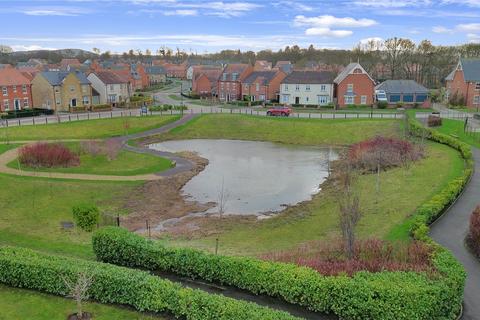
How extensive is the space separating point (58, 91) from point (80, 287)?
208 feet

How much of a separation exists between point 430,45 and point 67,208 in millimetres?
100519

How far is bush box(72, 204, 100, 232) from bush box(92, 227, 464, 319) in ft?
23.2

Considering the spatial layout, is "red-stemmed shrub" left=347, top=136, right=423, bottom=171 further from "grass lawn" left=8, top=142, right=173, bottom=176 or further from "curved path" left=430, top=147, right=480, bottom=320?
"grass lawn" left=8, top=142, right=173, bottom=176

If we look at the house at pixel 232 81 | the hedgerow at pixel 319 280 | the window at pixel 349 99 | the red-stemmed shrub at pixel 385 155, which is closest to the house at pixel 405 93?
the window at pixel 349 99

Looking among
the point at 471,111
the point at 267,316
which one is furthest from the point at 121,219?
the point at 471,111

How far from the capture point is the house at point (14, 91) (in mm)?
67438

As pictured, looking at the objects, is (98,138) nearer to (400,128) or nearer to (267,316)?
(400,128)

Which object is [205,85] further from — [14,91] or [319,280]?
[319,280]

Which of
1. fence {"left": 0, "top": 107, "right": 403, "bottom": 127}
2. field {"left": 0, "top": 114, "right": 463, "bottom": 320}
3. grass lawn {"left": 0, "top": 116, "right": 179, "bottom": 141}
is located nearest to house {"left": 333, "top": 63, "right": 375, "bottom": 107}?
fence {"left": 0, "top": 107, "right": 403, "bottom": 127}

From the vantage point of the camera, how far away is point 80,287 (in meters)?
14.0

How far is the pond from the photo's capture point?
1249 inches

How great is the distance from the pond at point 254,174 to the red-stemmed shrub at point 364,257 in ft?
33.9

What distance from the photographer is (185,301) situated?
538 inches

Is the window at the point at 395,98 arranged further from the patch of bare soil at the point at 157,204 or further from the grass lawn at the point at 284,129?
the patch of bare soil at the point at 157,204
